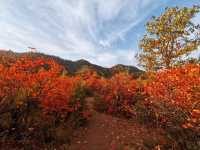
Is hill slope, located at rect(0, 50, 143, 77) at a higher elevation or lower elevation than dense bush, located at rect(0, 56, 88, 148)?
higher

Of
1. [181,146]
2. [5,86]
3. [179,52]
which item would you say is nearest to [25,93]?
[5,86]

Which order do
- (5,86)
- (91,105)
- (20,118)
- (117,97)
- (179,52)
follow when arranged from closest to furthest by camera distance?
(20,118) < (5,86) < (117,97) < (91,105) < (179,52)

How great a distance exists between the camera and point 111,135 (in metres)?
10.0

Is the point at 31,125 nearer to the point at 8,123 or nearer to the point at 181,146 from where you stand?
the point at 8,123

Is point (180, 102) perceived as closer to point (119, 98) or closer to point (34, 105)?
point (119, 98)

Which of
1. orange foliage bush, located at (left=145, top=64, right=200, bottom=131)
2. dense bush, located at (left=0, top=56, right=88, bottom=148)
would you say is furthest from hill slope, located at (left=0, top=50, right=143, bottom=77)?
orange foliage bush, located at (left=145, top=64, right=200, bottom=131)

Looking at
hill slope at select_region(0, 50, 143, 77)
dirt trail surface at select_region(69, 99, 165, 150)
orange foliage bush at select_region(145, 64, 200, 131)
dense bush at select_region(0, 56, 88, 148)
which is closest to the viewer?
orange foliage bush at select_region(145, 64, 200, 131)

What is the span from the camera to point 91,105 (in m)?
15.0

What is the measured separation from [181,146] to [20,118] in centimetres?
607

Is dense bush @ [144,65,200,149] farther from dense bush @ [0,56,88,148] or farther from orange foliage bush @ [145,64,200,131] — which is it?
dense bush @ [0,56,88,148]

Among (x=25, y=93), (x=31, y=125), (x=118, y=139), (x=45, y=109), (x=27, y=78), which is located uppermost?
(x=27, y=78)

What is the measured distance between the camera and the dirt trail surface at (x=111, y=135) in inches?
344

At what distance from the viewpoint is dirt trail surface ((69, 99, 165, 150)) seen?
344 inches

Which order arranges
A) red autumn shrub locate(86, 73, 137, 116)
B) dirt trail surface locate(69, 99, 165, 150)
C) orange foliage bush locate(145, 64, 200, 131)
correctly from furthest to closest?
red autumn shrub locate(86, 73, 137, 116)
dirt trail surface locate(69, 99, 165, 150)
orange foliage bush locate(145, 64, 200, 131)
